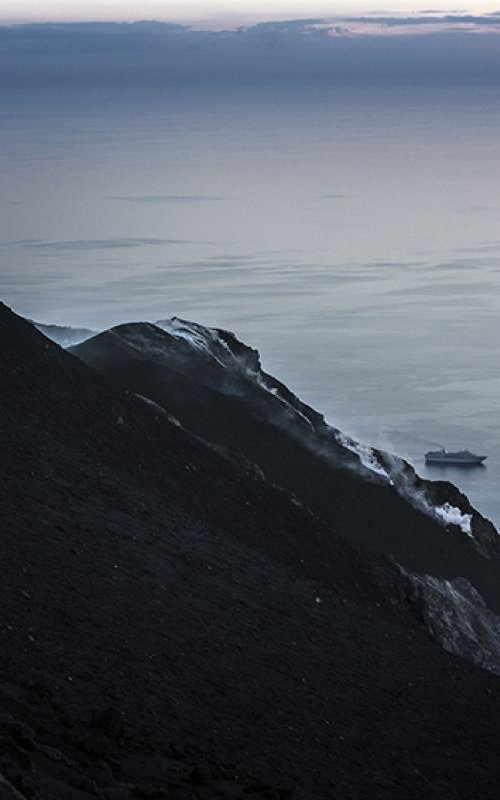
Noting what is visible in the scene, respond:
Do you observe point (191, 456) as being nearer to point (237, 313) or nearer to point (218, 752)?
point (218, 752)

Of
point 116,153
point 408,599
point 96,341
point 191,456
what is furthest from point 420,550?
point 116,153

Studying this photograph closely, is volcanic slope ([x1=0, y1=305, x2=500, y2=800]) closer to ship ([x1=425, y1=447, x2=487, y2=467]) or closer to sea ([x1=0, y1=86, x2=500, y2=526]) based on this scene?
sea ([x1=0, y1=86, x2=500, y2=526])

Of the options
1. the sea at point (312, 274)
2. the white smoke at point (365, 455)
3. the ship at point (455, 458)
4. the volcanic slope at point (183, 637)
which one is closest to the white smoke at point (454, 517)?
the white smoke at point (365, 455)

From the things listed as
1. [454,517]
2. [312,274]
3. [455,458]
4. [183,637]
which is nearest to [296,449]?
[454,517]

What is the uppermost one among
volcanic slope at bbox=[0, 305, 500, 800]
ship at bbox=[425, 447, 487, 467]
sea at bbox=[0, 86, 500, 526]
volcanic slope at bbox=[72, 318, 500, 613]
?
sea at bbox=[0, 86, 500, 526]

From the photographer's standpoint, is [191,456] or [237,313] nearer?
[191,456]

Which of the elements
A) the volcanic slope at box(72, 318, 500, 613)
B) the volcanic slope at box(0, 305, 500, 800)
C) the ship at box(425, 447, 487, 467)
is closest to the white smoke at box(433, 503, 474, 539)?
the volcanic slope at box(72, 318, 500, 613)

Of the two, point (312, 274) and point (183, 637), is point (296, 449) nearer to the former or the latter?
point (183, 637)
